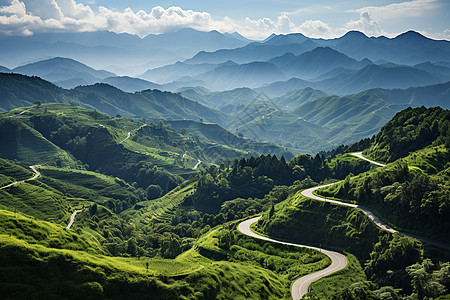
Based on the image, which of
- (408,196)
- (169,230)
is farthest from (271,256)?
(169,230)

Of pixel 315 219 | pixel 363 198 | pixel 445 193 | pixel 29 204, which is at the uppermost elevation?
pixel 445 193

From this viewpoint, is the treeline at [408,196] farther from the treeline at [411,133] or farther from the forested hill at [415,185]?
the treeline at [411,133]

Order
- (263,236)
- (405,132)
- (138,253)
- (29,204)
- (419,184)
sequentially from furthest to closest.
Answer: (29,204)
(405,132)
(138,253)
(263,236)
(419,184)

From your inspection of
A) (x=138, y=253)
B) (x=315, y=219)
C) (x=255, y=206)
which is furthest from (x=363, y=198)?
(x=138, y=253)

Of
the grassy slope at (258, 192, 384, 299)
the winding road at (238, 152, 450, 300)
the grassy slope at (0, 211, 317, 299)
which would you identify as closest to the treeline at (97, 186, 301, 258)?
the winding road at (238, 152, 450, 300)

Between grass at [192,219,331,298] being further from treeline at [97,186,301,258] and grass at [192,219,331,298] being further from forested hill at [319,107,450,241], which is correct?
treeline at [97,186,301,258]

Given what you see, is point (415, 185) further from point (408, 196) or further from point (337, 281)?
point (337, 281)

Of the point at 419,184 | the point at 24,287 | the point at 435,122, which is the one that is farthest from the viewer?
the point at 435,122

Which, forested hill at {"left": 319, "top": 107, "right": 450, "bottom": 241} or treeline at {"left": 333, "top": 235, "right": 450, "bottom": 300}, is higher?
forested hill at {"left": 319, "top": 107, "right": 450, "bottom": 241}

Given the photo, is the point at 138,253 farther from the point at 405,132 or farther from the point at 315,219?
the point at 405,132

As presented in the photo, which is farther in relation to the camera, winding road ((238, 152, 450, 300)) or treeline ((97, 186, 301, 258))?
treeline ((97, 186, 301, 258))

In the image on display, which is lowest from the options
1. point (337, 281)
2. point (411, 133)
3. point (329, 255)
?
point (329, 255)
